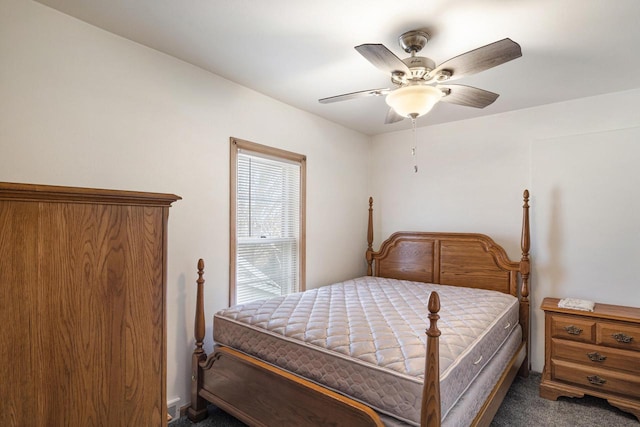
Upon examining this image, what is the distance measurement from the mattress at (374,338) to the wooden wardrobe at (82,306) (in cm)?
78

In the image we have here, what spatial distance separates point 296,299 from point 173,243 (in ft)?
3.26

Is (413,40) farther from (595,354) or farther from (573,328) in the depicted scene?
(595,354)

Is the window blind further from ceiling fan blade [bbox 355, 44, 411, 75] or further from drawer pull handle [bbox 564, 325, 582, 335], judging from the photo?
drawer pull handle [bbox 564, 325, 582, 335]

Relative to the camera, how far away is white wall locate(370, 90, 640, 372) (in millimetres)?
2658

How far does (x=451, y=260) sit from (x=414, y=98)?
83.2 inches

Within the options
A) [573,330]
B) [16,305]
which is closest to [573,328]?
[573,330]

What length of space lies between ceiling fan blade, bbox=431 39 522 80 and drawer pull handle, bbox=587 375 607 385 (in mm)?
2344

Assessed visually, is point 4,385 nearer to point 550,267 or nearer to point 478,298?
point 478,298

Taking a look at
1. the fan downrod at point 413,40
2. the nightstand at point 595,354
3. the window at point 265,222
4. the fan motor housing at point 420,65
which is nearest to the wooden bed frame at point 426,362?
the nightstand at point 595,354

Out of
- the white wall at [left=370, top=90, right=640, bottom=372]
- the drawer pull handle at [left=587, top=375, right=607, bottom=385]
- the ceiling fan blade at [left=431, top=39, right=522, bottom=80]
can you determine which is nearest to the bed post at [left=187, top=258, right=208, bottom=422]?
the ceiling fan blade at [left=431, top=39, right=522, bottom=80]

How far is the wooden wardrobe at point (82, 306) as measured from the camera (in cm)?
83

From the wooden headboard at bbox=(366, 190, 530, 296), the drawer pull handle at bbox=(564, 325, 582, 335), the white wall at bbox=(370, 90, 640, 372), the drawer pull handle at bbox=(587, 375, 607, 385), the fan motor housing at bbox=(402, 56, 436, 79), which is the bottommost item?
the drawer pull handle at bbox=(587, 375, 607, 385)

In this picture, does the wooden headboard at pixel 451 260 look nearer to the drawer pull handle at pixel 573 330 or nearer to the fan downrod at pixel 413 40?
the drawer pull handle at pixel 573 330

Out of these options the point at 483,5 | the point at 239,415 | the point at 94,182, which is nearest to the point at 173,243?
the point at 94,182
